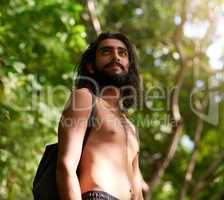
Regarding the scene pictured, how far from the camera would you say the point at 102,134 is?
→ 10.3ft

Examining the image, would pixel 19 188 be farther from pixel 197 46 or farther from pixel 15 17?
pixel 197 46

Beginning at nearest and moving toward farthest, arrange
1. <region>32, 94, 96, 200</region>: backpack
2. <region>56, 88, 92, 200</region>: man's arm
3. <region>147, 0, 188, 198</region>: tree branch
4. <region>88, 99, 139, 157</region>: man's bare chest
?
<region>56, 88, 92, 200</region>: man's arm < <region>32, 94, 96, 200</region>: backpack < <region>88, 99, 139, 157</region>: man's bare chest < <region>147, 0, 188, 198</region>: tree branch

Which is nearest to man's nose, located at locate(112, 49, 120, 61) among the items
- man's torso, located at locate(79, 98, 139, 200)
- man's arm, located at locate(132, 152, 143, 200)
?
man's torso, located at locate(79, 98, 139, 200)

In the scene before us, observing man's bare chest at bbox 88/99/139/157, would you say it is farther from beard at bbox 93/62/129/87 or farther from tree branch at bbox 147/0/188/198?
tree branch at bbox 147/0/188/198

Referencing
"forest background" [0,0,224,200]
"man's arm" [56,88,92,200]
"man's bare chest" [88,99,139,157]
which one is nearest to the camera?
"man's arm" [56,88,92,200]

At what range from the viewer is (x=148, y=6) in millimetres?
10602

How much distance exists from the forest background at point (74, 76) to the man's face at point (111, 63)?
842 millimetres

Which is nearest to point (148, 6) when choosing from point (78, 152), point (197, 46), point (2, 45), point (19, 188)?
point (197, 46)

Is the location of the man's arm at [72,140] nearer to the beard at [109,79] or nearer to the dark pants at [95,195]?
the dark pants at [95,195]

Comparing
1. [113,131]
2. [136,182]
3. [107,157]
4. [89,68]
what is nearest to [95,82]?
[89,68]

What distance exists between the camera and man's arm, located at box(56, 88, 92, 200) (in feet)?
9.00

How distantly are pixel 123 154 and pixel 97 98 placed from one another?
1.30 feet

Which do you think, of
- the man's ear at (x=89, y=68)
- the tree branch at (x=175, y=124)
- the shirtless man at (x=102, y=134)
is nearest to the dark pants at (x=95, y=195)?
the shirtless man at (x=102, y=134)

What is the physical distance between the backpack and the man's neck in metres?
0.37
